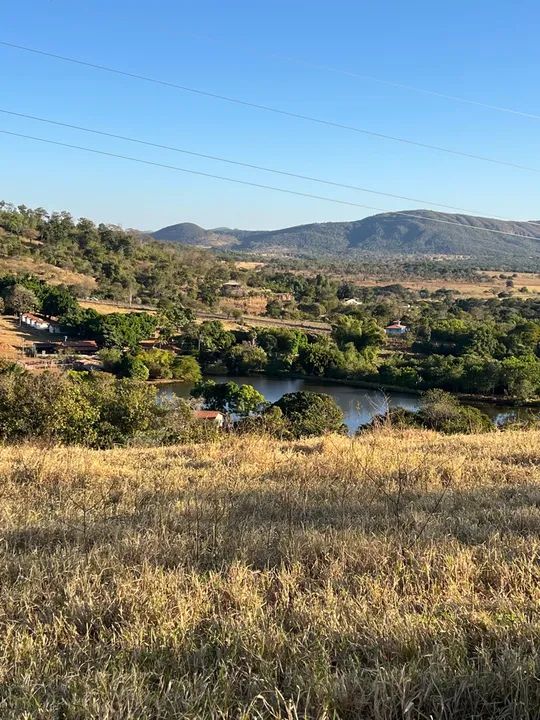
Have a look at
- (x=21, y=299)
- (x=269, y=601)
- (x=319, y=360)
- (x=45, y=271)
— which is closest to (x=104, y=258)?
(x=45, y=271)

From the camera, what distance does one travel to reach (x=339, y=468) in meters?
4.73

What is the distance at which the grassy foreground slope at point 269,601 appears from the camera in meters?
1.56

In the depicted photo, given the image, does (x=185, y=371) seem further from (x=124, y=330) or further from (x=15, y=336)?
(x=15, y=336)

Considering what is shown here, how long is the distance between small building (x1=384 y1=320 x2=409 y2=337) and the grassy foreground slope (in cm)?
5045

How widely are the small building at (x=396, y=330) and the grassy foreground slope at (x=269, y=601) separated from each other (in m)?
50.4

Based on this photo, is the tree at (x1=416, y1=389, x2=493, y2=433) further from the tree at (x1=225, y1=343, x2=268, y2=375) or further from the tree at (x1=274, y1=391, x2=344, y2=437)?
the tree at (x1=225, y1=343, x2=268, y2=375)

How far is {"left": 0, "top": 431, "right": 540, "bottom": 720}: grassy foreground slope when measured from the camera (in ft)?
5.13

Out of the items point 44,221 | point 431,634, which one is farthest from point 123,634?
point 44,221

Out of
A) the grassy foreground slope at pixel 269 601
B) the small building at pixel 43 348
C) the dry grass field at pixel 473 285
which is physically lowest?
the small building at pixel 43 348

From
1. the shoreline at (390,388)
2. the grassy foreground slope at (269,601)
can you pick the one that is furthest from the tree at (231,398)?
the grassy foreground slope at (269,601)

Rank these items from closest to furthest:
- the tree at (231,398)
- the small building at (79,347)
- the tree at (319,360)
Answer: the tree at (231,398), the tree at (319,360), the small building at (79,347)

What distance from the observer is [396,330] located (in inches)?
2141

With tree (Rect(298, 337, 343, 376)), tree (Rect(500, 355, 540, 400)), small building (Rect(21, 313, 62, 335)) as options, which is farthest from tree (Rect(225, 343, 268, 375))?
tree (Rect(500, 355, 540, 400))

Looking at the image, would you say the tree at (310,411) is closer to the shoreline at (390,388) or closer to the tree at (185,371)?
the shoreline at (390,388)
